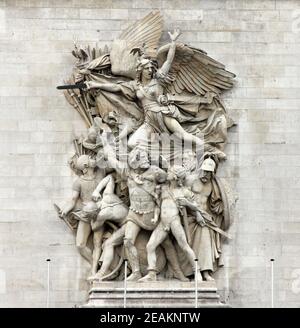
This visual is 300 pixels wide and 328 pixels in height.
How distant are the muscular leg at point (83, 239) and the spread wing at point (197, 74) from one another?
7.82 feet

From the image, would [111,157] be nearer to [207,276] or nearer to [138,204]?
[138,204]

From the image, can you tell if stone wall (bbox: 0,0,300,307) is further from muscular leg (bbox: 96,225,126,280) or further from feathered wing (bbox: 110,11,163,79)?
muscular leg (bbox: 96,225,126,280)

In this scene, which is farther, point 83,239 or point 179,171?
point 83,239

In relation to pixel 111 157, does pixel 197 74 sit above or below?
above

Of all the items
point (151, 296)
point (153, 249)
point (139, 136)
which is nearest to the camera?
point (151, 296)

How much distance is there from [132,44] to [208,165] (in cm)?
213

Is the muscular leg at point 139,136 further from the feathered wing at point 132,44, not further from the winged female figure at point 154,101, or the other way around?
the feathered wing at point 132,44

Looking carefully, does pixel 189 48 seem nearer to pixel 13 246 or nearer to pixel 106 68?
pixel 106 68

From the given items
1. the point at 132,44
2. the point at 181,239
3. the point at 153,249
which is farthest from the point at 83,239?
the point at 132,44

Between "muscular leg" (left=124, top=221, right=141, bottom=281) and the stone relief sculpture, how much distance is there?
15 mm

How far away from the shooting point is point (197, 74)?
3350 centimetres

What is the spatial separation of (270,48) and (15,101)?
391 cm

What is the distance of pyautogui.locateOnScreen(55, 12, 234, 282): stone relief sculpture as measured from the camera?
3284 cm

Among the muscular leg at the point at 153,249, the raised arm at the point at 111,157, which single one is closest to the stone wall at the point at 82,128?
the raised arm at the point at 111,157
